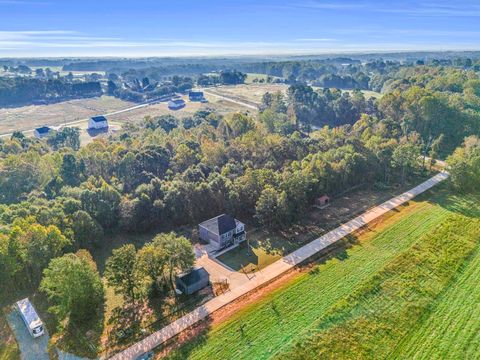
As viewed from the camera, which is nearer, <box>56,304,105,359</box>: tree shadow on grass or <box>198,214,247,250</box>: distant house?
<box>56,304,105,359</box>: tree shadow on grass

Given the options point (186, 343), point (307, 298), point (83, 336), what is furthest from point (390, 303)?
point (83, 336)

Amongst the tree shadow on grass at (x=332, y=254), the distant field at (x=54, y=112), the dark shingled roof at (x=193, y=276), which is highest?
the dark shingled roof at (x=193, y=276)

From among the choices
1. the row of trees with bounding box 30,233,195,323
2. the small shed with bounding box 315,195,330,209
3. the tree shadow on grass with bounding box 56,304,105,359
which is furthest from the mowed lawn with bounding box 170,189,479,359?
the small shed with bounding box 315,195,330,209

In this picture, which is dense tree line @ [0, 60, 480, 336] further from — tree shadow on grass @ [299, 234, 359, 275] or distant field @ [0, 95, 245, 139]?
distant field @ [0, 95, 245, 139]

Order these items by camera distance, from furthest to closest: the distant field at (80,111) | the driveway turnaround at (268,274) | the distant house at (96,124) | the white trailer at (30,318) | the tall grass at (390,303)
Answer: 1. the distant field at (80,111)
2. the distant house at (96,124)
3. the white trailer at (30,318)
4. the driveway turnaround at (268,274)
5. the tall grass at (390,303)

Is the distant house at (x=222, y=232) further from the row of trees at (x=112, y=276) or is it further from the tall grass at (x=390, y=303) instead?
the tall grass at (x=390, y=303)

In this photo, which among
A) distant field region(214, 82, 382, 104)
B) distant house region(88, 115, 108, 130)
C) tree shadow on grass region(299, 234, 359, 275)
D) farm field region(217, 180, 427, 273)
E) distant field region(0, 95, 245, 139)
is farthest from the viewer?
distant field region(214, 82, 382, 104)

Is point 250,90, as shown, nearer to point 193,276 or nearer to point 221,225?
point 221,225

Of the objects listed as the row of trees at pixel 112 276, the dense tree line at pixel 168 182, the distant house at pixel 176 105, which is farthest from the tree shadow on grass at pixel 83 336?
the distant house at pixel 176 105
